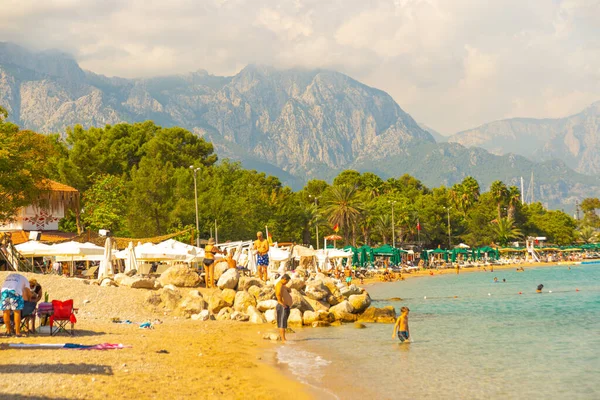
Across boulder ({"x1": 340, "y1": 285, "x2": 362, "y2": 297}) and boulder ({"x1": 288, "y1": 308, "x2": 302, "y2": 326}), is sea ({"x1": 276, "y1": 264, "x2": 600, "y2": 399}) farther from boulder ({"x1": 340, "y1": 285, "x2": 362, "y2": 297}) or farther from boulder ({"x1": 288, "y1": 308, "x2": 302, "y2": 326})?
boulder ({"x1": 340, "y1": 285, "x2": 362, "y2": 297})

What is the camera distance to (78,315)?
64.2 feet

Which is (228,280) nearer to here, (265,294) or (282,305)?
(265,294)

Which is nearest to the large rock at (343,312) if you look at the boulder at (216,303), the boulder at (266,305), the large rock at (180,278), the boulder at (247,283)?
the boulder at (266,305)

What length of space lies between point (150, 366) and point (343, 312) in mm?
13551

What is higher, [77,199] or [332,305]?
[77,199]

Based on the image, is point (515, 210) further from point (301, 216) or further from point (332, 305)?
point (332, 305)

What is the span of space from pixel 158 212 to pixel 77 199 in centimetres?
813

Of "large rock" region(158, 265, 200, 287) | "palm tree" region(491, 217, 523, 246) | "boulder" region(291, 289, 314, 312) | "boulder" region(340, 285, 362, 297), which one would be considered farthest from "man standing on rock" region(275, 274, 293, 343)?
"palm tree" region(491, 217, 523, 246)

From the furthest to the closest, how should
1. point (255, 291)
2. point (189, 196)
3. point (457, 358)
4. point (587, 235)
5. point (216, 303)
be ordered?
point (587, 235), point (189, 196), point (255, 291), point (216, 303), point (457, 358)

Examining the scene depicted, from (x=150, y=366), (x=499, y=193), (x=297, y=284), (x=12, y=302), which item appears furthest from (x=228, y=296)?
(x=499, y=193)

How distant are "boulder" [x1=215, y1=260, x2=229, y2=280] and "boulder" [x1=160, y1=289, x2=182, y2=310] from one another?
4215 millimetres

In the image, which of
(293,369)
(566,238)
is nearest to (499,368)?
(293,369)

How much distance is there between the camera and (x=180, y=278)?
86.6ft

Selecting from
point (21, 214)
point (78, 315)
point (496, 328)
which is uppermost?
point (21, 214)
